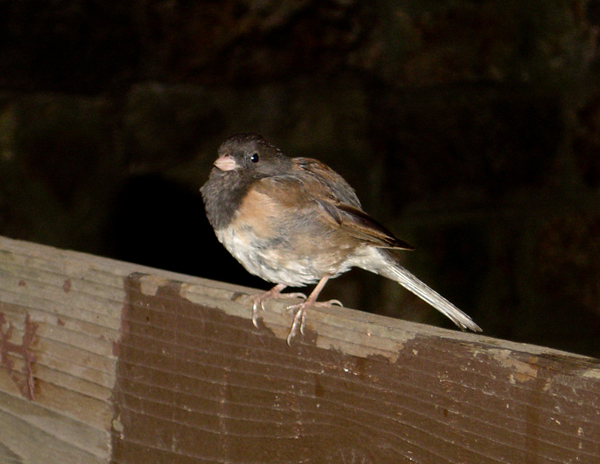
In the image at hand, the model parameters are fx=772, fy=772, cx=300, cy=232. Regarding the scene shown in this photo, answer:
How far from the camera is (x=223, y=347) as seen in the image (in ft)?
3.64

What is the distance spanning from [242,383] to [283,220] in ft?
2.07

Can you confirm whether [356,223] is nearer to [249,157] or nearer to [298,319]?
[249,157]

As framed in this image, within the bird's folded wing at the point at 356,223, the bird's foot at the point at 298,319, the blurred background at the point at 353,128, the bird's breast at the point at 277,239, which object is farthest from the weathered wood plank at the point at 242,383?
the blurred background at the point at 353,128

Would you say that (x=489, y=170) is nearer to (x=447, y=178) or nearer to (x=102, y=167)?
(x=447, y=178)

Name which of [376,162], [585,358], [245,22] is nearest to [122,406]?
[585,358]

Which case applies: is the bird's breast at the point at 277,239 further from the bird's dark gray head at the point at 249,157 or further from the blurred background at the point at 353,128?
the blurred background at the point at 353,128

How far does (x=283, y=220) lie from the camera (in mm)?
1654

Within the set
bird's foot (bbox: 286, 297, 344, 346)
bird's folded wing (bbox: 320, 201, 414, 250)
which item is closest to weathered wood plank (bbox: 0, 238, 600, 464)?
bird's foot (bbox: 286, 297, 344, 346)

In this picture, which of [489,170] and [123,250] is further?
[489,170]

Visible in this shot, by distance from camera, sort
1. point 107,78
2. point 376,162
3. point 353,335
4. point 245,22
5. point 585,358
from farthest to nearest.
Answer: point 376,162 → point 245,22 → point 107,78 → point 353,335 → point 585,358

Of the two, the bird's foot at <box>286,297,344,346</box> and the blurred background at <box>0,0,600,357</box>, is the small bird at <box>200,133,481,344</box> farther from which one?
the blurred background at <box>0,0,600,357</box>

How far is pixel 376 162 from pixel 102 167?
44.0 inches

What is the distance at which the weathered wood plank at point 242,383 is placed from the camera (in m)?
0.79

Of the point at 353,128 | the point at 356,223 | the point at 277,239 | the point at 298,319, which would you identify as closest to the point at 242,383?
the point at 298,319
